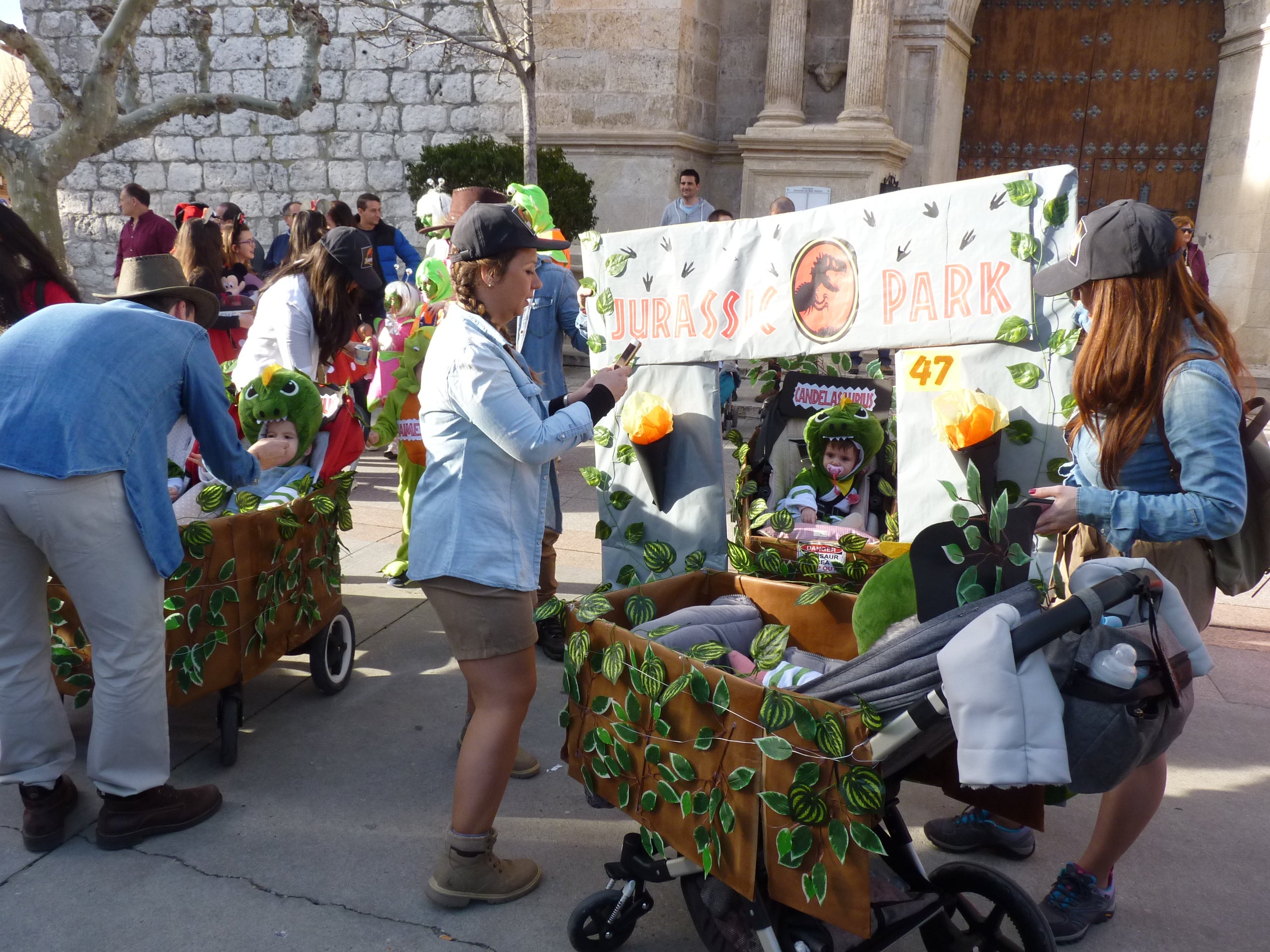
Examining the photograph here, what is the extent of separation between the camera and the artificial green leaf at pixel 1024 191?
8.57 feet

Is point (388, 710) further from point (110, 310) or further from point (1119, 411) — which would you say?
point (1119, 411)

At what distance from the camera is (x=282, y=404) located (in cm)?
380

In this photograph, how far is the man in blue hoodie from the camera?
2672mm

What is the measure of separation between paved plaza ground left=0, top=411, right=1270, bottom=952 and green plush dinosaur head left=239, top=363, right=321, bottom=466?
1062mm

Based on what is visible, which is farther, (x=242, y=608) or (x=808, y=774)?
(x=242, y=608)

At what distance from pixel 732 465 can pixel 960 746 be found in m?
5.89

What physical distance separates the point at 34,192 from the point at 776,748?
9.11 m

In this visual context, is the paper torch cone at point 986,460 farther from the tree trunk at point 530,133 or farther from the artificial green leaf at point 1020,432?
the tree trunk at point 530,133

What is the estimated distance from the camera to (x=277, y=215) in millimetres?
13523

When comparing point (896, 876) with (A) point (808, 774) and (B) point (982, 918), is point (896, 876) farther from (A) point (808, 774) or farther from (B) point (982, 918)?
(A) point (808, 774)

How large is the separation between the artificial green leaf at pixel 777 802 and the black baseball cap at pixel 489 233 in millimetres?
1466

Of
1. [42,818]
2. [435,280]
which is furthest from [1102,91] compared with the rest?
[42,818]

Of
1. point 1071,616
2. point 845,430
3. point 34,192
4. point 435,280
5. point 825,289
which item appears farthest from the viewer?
point 34,192

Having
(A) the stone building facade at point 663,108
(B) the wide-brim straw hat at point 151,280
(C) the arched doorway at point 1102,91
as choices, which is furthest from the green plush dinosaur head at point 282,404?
(C) the arched doorway at point 1102,91
